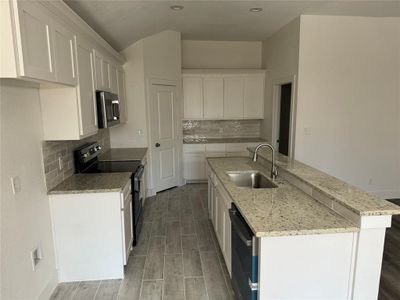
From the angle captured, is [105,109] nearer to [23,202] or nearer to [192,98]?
[23,202]

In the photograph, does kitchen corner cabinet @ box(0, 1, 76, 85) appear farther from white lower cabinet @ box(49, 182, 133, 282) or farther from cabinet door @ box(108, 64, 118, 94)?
cabinet door @ box(108, 64, 118, 94)

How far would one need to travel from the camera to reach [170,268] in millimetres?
2781

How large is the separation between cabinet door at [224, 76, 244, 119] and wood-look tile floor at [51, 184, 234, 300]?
2.56 m

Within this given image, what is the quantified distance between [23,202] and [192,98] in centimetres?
413

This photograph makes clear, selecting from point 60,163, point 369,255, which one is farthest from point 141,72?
point 369,255

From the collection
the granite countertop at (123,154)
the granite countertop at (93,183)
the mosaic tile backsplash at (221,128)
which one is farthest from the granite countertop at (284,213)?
the mosaic tile backsplash at (221,128)

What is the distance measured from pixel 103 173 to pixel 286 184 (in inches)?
→ 75.7

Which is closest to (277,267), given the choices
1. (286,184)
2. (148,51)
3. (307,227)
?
(307,227)

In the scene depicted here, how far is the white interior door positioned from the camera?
4.89 m

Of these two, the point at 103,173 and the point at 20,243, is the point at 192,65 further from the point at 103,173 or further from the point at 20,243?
the point at 20,243

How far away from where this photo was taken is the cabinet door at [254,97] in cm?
581

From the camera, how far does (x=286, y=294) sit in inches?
67.1

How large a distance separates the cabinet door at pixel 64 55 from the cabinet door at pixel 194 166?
358 cm

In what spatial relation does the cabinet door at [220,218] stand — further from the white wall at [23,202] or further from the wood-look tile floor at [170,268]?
the white wall at [23,202]
